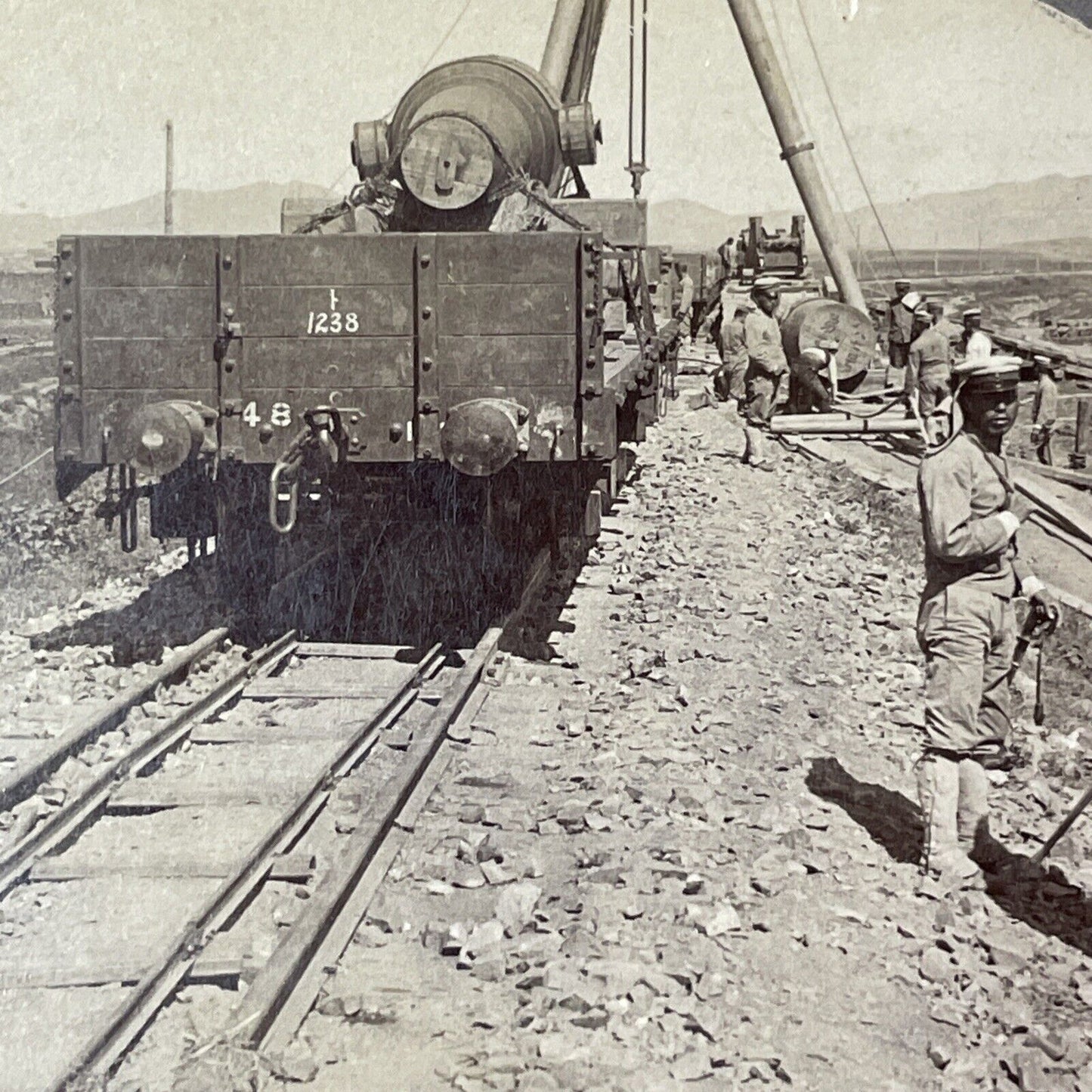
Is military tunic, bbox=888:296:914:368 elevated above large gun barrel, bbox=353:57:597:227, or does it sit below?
below

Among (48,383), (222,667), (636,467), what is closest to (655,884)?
(222,667)

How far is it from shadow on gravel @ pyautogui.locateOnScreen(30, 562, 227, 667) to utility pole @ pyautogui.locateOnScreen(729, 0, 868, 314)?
1450cm

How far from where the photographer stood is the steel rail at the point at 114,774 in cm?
525

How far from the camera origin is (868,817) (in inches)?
236

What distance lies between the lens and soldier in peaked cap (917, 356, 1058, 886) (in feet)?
16.9

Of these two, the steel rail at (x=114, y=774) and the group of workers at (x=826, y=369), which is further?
the group of workers at (x=826, y=369)

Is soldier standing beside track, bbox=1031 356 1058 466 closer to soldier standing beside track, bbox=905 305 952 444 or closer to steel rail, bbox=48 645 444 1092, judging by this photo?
soldier standing beside track, bbox=905 305 952 444

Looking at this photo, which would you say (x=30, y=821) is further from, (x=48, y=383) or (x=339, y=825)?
(x=48, y=383)

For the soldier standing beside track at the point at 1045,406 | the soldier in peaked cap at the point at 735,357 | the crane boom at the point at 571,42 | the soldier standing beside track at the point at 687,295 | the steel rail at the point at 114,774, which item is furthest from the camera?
the soldier standing beside track at the point at 687,295

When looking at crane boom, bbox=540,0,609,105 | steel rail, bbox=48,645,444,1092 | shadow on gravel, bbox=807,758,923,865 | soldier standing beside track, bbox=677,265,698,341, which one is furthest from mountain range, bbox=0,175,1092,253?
shadow on gravel, bbox=807,758,923,865

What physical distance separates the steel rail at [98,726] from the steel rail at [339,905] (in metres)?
1.51

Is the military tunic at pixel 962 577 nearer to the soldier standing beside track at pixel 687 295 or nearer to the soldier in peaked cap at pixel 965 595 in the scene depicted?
the soldier in peaked cap at pixel 965 595

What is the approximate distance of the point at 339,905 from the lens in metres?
4.76

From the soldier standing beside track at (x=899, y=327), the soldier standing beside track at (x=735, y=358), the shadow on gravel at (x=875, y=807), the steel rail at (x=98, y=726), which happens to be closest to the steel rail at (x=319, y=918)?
the steel rail at (x=98, y=726)
